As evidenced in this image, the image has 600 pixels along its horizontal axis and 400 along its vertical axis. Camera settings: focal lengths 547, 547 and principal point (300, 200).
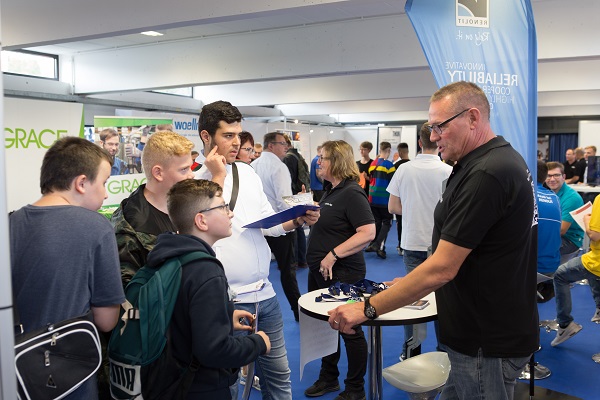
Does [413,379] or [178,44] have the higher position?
[178,44]

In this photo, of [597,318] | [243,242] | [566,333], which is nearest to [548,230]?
[566,333]

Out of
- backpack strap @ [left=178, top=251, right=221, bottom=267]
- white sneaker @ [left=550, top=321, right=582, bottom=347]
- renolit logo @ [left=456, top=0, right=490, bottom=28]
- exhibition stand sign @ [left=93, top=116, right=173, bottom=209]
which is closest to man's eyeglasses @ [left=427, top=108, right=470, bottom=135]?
backpack strap @ [left=178, top=251, right=221, bottom=267]

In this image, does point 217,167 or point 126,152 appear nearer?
point 217,167

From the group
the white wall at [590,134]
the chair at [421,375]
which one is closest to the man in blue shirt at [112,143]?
the chair at [421,375]

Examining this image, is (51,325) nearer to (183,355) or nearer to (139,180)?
(183,355)

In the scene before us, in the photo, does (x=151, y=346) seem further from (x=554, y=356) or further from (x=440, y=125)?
(x=554, y=356)

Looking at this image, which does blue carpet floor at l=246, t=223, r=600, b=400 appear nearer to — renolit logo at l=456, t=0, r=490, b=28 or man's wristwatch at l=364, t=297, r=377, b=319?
man's wristwatch at l=364, t=297, r=377, b=319

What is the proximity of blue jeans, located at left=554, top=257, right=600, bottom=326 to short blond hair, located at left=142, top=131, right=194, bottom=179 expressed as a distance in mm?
3580

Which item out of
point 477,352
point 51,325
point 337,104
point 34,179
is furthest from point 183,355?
point 337,104

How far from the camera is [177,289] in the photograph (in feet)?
5.28

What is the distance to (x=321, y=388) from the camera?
11.6 ft

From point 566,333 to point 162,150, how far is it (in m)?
3.78

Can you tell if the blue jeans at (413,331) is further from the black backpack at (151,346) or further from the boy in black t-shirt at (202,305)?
the black backpack at (151,346)

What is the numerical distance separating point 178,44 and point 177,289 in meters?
6.30
